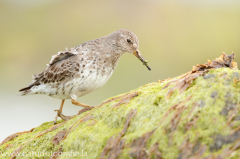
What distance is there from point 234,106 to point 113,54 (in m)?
3.57

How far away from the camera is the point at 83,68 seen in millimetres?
5727

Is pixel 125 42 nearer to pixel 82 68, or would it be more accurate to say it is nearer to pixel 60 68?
pixel 82 68

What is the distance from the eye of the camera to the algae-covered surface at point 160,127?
2.92 meters

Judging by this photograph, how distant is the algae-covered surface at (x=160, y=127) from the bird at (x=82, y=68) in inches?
52.3

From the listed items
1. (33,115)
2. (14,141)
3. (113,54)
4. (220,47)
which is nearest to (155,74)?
(220,47)

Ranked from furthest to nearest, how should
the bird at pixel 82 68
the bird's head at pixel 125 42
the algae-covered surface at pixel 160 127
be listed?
the bird's head at pixel 125 42
the bird at pixel 82 68
the algae-covered surface at pixel 160 127

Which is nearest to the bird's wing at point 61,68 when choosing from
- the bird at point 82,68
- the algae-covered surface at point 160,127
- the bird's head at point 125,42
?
the bird at point 82,68

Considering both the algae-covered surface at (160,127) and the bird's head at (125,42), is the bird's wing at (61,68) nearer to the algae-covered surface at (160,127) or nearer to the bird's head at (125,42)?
the bird's head at (125,42)

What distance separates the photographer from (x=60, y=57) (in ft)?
20.9

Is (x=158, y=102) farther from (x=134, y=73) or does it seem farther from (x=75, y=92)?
(x=134, y=73)

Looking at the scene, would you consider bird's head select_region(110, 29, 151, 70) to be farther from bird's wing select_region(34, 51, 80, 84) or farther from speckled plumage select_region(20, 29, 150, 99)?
bird's wing select_region(34, 51, 80, 84)

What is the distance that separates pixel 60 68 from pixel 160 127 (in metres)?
3.39

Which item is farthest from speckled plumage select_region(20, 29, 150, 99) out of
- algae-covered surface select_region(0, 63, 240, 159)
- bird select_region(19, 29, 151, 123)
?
algae-covered surface select_region(0, 63, 240, 159)

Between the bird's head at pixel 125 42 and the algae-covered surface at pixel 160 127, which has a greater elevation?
the bird's head at pixel 125 42
